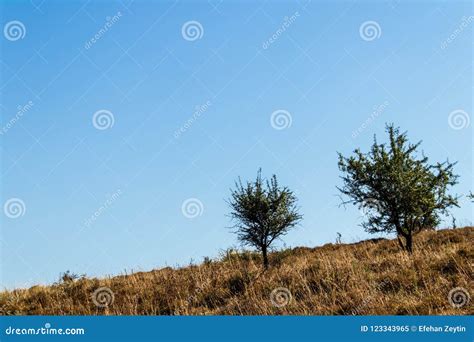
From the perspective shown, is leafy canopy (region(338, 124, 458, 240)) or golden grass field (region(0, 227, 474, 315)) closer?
golden grass field (region(0, 227, 474, 315))

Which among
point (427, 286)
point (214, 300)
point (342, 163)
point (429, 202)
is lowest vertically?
point (427, 286)

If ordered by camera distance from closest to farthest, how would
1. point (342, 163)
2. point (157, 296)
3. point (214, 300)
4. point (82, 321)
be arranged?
1. point (82, 321)
2. point (214, 300)
3. point (157, 296)
4. point (342, 163)

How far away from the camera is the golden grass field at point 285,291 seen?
11.9m

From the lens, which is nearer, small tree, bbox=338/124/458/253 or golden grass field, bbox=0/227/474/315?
golden grass field, bbox=0/227/474/315

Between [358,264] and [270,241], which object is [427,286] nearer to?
[358,264]

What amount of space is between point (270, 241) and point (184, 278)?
913 cm

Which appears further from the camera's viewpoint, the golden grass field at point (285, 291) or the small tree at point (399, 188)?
the small tree at point (399, 188)

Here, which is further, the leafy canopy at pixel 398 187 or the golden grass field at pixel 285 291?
the leafy canopy at pixel 398 187

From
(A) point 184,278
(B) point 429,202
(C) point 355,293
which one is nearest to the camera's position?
(C) point 355,293

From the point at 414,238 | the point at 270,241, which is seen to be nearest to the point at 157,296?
the point at 270,241

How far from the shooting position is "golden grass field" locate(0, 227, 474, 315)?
11891 mm

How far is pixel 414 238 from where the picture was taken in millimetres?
29766

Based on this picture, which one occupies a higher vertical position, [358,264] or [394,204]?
[394,204]

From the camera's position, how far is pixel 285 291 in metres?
14.6
